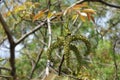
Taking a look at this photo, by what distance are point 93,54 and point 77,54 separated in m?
2.44

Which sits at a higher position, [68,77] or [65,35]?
[65,35]

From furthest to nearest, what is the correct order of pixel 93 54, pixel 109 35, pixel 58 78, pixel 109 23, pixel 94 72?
pixel 109 23 → pixel 109 35 → pixel 93 54 → pixel 94 72 → pixel 58 78

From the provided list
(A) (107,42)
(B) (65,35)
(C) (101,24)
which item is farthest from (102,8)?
(B) (65,35)

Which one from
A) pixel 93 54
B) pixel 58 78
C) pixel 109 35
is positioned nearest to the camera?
pixel 58 78

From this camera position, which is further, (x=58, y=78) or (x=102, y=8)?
(x=102, y=8)

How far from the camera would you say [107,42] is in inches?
143

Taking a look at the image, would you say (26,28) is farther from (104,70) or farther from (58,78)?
(58,78)

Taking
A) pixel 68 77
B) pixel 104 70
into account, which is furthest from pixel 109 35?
pixel 68 77

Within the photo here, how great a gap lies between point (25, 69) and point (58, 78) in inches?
118

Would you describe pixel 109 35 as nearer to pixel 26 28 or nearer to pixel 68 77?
pixel 26 28

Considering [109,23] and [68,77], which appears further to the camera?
[109,23]

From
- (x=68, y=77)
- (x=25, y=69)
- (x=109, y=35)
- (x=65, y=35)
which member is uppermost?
(x=65, y=35)

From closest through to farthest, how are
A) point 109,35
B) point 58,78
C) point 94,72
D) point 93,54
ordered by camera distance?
point 58,78, point 94,72, point 93,54, point 109,35

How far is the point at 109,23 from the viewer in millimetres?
4211
